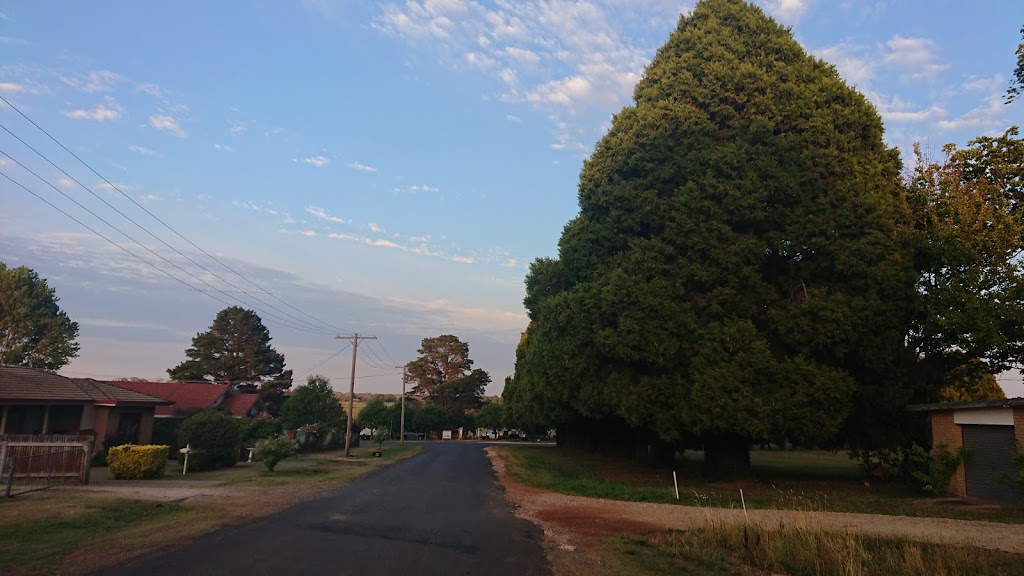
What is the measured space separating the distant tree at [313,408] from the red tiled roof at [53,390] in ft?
77.1

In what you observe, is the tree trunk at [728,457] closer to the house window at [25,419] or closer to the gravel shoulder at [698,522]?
the gravel shoulder at [698,522]

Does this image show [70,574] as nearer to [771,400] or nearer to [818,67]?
[771,400]

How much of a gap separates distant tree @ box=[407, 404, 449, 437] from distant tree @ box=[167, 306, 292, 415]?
27375 millimetres

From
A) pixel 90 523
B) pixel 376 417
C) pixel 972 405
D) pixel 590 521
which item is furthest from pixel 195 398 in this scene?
pixel 376 417

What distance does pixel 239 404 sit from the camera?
162 ft

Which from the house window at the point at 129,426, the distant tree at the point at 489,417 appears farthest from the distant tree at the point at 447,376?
the house window at the point at 129,426

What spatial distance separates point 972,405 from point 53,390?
34996 mm

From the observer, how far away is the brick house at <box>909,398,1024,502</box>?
1599 cm

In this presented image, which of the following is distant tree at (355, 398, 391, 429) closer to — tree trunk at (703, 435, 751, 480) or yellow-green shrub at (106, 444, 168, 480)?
yellow-green shrub at (106, 444, 168, 480)

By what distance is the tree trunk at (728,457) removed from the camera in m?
23.7

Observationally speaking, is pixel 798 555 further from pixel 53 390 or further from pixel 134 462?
pixel 53 390

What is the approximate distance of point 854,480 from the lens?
986 inches

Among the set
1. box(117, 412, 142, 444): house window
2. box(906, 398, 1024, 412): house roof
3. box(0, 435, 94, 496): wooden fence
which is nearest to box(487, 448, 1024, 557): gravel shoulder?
box(906, 398, 1024, 412): house roof

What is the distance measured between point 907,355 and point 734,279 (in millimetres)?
6577
